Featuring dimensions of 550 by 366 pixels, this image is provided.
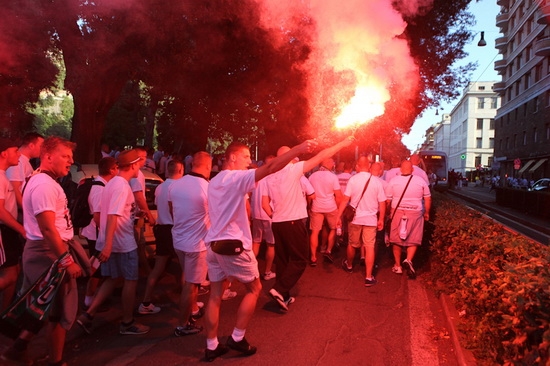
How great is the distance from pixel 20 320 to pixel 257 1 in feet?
31.2

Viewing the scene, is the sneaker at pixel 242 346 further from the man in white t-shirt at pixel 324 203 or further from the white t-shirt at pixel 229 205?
the man in white t-shirt at pixel 324 203

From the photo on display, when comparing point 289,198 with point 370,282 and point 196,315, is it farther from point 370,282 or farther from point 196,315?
point 370,282

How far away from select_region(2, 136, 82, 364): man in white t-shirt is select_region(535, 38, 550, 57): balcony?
143 ft

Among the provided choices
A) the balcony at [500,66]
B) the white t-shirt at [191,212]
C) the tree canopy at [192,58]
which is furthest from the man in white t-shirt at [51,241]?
the balcony at [500,66]

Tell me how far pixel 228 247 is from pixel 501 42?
61116 mm

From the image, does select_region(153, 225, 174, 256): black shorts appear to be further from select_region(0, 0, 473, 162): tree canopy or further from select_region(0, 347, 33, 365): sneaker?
select_region(0, 0, 473, 162): tree canopy

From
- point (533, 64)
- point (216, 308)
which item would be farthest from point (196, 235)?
point (533, 64)

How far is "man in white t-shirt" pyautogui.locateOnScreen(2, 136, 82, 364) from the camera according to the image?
3.63 meters

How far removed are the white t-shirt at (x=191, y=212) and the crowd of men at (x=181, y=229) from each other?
1 cm

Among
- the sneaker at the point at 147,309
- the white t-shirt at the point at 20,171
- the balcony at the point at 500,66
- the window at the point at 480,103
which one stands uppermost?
the balcony at the point at 500,66

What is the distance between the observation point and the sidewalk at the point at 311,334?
4262 mm

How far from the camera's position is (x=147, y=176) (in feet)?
25.8

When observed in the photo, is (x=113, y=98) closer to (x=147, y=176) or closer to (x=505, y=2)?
(x=147, y=176)

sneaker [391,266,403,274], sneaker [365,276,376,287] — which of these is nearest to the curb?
sneaker [365,276,376,287]
